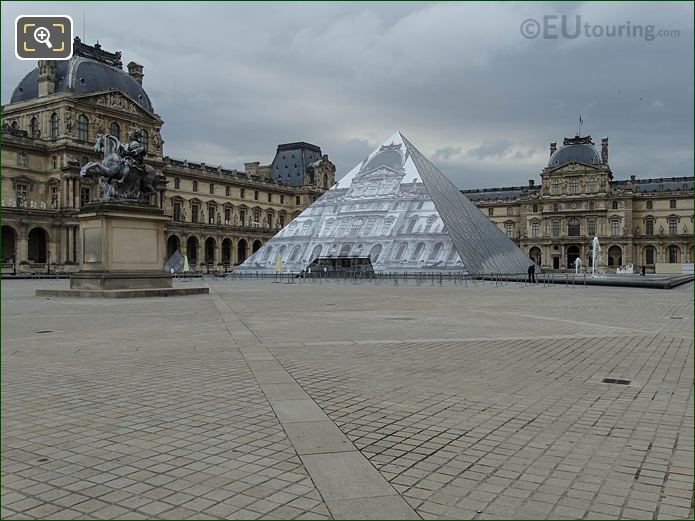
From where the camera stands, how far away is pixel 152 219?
842 inches

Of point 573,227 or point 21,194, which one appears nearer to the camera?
point 21,194

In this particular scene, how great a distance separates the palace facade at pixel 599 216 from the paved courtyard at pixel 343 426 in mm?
87401

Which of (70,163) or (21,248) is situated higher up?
(70,163)

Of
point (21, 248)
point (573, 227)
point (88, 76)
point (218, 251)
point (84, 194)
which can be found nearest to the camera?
point (21, 248)

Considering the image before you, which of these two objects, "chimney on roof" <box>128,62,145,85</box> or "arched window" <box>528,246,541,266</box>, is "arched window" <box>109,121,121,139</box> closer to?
"chimney on roof" <box>128,62,145,85</box>

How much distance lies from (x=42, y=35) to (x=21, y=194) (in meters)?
62.8

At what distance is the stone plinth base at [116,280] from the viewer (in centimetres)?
2012

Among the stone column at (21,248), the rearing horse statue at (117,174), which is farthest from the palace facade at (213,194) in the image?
the rearing horse statue at (117,174)

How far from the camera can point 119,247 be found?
2056 centimetres

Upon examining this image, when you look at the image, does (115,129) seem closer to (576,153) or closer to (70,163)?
(70,163)

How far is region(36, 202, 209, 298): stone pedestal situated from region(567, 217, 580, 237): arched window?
82571mm

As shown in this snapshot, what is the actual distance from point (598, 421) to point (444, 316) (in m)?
9.22

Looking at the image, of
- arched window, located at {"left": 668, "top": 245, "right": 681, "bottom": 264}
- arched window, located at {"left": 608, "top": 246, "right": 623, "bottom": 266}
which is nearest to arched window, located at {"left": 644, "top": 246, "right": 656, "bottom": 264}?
arched window, located at {"left": 668, "top": 245, "right": 681, "bottom": 264}

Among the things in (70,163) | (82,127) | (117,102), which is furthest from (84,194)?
(117,102)
